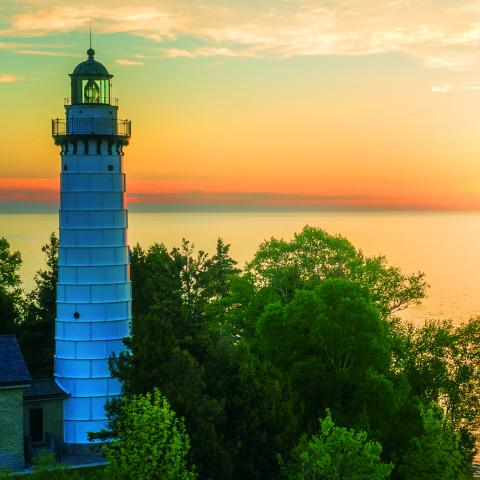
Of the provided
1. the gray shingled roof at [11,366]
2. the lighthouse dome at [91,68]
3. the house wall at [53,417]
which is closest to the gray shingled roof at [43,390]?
the house wall at [53,417]

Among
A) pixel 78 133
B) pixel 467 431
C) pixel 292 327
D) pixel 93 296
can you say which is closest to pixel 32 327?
pixel 93 296

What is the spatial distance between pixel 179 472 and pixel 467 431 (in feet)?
68.0

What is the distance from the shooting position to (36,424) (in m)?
41.3

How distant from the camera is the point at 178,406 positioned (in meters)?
32.0

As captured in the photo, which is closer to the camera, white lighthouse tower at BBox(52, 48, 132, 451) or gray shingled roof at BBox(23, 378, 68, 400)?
gray shingled roof at BBox(23, 378, 68, 400)

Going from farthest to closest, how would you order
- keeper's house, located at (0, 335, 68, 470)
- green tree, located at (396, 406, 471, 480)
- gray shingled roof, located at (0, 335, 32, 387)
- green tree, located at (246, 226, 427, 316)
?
1. green tree, located at (246, 226, 427, 316)
2. keeper's house, located at (0, 335, 68, 470)
3. gray shingled roof, located at (0, 335, 32, 387)
4. green tree, located at (396, 406, 471, 480)

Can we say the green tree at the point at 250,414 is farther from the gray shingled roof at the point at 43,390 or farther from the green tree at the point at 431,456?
the gray shingled roof at the point at 43,390

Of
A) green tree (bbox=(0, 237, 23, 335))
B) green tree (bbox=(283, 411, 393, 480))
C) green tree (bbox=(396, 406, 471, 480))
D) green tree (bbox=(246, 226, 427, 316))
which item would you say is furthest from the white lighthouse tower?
green tree (bbox=(396, 406, 471, 480))

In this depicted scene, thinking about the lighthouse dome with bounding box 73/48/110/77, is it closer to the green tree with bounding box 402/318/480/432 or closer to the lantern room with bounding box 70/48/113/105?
the lantern room with bounding box 70/48/113/105

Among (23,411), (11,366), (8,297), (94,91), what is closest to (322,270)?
(94,91)

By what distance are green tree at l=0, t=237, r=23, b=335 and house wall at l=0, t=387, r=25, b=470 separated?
1478cm

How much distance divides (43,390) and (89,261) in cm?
691

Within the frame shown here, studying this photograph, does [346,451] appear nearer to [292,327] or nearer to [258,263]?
[292,327]

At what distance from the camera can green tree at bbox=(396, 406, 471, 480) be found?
3525 centimetres
